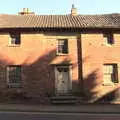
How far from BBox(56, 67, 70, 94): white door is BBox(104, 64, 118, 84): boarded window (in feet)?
10.3

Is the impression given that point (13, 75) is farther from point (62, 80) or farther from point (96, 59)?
point (96, 59)

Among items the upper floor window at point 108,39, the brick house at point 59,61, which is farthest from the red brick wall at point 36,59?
the upper floor window at point 108,39

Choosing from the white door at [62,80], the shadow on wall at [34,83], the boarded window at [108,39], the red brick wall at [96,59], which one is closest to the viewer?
the shadow on wall at [34,83]

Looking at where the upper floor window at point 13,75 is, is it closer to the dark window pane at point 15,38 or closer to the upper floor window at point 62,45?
the dark window pane at point 15,38

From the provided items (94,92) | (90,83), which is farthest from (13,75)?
(94,92)

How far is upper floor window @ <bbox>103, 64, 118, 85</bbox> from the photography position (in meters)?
30.3

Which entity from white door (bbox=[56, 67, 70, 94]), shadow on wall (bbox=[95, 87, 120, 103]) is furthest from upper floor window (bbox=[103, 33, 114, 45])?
white door (bbox=[56, 67, 70, 94])

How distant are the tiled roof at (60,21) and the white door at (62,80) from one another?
3.64 metres

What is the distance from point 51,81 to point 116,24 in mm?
7333

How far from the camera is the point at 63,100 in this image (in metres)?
29.1

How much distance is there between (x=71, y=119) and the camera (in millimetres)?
17750

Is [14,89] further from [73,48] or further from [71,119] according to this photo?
[71,119]

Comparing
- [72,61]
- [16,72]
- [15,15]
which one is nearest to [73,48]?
[72,61]

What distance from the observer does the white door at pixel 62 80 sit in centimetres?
3012
